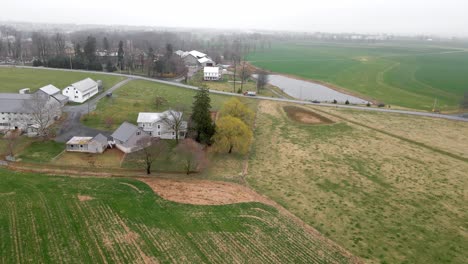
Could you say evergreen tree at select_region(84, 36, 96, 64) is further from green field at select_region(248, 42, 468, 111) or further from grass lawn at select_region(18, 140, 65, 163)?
green field at select_region(248, 42, 468, 111)

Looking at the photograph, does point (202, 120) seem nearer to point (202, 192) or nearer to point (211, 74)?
point (202, 192)

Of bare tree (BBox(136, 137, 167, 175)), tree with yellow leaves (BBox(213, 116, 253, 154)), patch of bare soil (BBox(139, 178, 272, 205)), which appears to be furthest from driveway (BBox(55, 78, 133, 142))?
tree with yellow leaves (BBox(213, 116, 253, 154))

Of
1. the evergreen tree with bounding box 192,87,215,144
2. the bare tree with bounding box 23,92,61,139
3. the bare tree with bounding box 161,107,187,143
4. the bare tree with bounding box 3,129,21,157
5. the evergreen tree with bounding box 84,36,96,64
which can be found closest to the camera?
the bare tree with bounding box 3,129,21,157

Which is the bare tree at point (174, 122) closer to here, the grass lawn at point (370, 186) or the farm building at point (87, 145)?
the farm building at point (87, 145)

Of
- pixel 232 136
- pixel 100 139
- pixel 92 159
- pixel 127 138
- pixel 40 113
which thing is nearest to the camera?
pixel 92 159

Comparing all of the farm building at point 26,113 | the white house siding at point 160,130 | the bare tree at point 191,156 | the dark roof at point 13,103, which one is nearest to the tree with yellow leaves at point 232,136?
the bare tree at point 191,156

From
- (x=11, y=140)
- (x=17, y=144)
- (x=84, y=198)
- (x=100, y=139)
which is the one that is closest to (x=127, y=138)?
(x=100, y=139)
